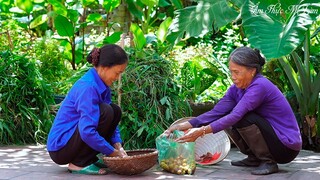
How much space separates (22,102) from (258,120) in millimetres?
2508

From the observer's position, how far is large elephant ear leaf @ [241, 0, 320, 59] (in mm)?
4113

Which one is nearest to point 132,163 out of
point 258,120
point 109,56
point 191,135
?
point 191,135

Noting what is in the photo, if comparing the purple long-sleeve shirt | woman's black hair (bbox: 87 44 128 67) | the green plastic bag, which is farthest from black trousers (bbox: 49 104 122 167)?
the purple long-sleeve shirt

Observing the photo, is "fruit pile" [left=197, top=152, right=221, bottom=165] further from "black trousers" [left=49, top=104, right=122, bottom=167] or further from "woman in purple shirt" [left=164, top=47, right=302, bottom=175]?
"black trousers" [left=49, top=104, right=122, bottom=167]

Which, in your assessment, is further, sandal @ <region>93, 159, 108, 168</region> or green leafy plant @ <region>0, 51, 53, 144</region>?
green leafy plant @ <region>0, 51, 53, 144</region>

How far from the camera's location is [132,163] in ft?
13.7

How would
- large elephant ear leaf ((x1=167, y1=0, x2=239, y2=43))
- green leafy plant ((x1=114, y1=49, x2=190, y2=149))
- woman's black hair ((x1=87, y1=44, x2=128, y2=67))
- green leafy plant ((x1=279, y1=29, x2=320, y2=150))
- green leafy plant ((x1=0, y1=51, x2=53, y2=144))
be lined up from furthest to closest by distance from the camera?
green leafy plant ((x1=0, y1=51, x2=53, y2=144)) → green leafy plant ((x1=279, y1=29, x2=320, y2=150)) → green leafy plant ((x1=114, y1=49, x2=190, y2=149)) → large elephant ear leaf ((x1=167, y1=0, x2=239, y2=43)) → woman's black hair ((x1=87, y1=44, x2=128, y2=67))

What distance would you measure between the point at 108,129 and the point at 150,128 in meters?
0.94

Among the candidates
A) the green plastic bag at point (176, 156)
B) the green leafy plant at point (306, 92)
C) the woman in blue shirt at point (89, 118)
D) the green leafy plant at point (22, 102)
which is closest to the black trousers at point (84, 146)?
the woman in blue shirt at point (89, 118)

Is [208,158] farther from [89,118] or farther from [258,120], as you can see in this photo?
[89,118]

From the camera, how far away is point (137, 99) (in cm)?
544

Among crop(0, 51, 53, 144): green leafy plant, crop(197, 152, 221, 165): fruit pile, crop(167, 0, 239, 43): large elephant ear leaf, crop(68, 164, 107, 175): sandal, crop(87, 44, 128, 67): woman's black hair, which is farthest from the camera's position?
crop(0, 51, 53, 144): green leafy plant

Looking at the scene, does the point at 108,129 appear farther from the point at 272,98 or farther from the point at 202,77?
the point at 202,77

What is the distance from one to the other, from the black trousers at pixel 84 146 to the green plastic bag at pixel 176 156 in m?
0.39
